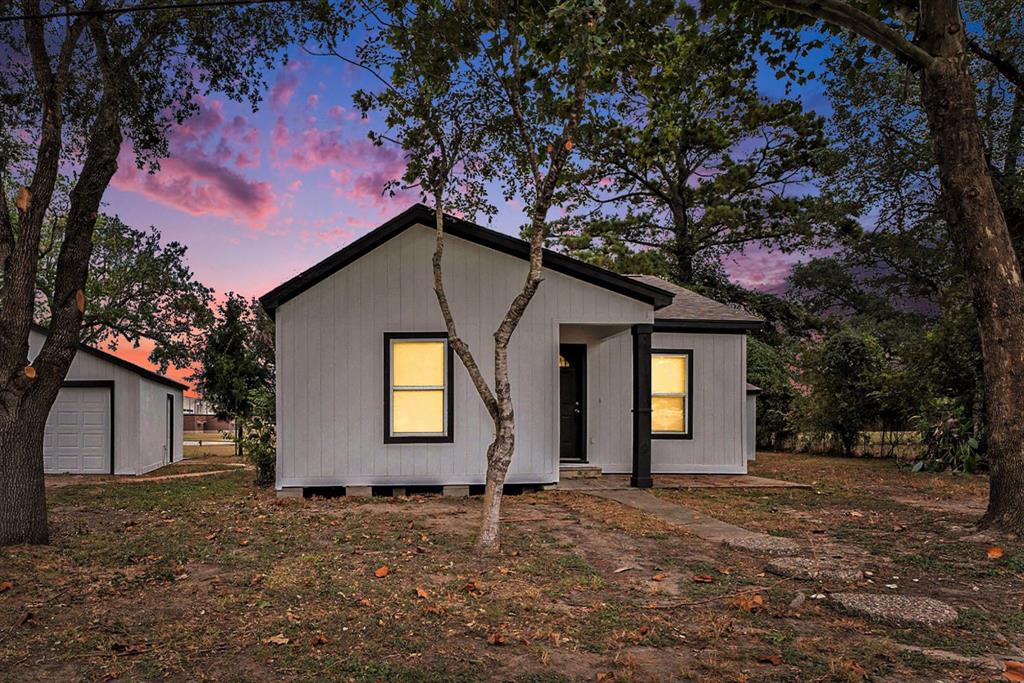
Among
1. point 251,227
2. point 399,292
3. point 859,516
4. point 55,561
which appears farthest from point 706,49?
point 251,227

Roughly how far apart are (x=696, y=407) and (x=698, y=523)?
495 centimetres

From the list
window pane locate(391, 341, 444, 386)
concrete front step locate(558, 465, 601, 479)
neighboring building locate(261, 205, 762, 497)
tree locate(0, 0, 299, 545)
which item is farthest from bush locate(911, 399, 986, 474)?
tree locate(0, 0, 299, 545)

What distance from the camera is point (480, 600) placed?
445 centimetres

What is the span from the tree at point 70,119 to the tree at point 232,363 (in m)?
13.5

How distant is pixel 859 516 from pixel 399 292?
7.11 meters

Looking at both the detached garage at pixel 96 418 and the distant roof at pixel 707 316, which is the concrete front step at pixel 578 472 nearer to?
the distant roof at pixel 707 316

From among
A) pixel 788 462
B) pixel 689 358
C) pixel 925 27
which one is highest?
pixel 925 27

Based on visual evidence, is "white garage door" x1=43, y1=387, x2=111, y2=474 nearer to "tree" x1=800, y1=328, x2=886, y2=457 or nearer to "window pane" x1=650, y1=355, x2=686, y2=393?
"window pane" x1=650, y1=355, x2=686, y2=393

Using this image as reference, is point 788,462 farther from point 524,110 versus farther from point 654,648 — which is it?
point 654,648

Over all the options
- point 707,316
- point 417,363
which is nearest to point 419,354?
point 417,363

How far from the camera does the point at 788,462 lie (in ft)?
Answer: 51.3

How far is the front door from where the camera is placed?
11953mm

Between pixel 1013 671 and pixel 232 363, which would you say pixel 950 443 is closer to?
pixel 1013 671

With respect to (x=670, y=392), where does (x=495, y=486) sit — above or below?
below
